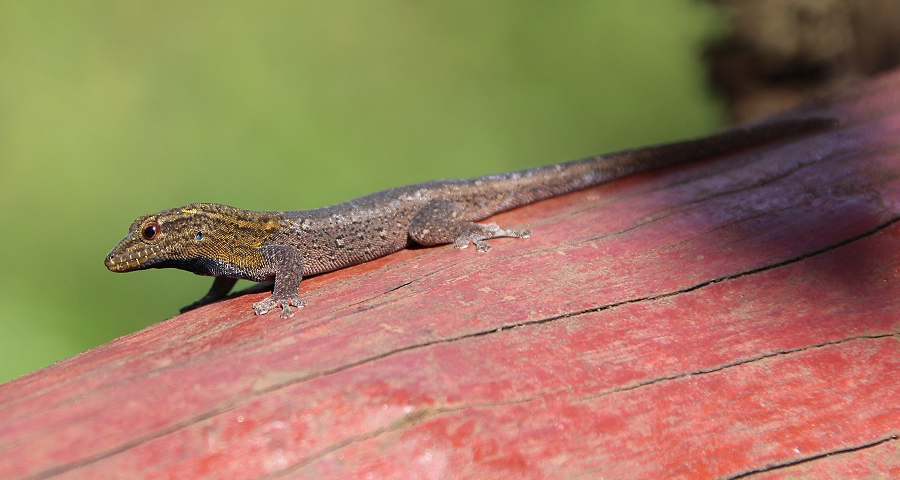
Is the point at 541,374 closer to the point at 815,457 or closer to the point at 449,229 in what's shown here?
the point at 815,457

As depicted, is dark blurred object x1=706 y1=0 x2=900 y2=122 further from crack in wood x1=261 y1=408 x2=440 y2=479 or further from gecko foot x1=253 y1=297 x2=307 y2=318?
crack in wood x1=261 y1=408 x2=440 y2=479

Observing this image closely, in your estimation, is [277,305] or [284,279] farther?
[284,279]

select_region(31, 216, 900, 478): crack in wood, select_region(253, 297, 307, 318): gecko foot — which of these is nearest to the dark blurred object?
select_region(31, 216, 900, 478): crack in wood

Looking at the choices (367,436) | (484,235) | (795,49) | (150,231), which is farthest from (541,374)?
(795,49)

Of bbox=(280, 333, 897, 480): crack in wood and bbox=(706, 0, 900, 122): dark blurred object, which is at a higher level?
bbox=(706, 0, 900, 122): dark blurred object

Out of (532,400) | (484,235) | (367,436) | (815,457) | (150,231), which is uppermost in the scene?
(150,231)

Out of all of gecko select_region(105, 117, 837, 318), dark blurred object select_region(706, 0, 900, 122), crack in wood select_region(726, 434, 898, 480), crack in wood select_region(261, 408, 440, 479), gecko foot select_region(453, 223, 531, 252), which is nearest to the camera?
crack in wood select_region(261, 408, 440, 479)

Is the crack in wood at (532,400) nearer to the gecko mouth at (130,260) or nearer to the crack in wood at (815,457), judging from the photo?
the crack in wood at (815,457)
